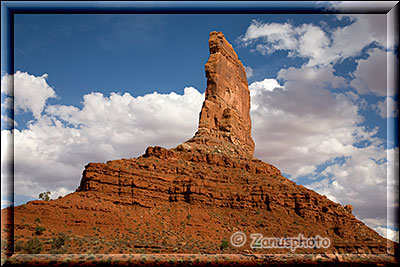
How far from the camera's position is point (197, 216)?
157 ft

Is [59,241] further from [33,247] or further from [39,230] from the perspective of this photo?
[39,230]

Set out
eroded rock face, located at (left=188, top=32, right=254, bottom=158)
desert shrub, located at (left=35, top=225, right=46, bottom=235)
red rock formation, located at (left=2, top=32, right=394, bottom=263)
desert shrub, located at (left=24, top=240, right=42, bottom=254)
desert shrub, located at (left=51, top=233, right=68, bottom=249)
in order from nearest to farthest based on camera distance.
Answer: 1. desert shrub, located at (left=24, top=240, right=42, bottom=254)
2. desert shrub, located at (left=51, top=233, right=68, bottom=249)
3. desert shrub, located at (left=35, top=225, right=46, bottom=235)
4. red rock formation, located at (left=2, top=32, right=394, bottom=263)
5. eroded rock face, located at (left=188, top=32, right=254, bottom=158)

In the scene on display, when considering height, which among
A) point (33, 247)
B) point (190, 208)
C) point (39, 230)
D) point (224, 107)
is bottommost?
point (33, 247)

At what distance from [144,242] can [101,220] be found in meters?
5.97

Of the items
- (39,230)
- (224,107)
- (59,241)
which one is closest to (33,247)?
(59,241)

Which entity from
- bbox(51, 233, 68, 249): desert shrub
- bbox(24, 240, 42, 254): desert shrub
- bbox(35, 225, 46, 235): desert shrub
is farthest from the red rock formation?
bbox(24, 240, 42, 254): desert shrub

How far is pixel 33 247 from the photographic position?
93.2 feet

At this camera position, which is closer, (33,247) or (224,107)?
(33,247)

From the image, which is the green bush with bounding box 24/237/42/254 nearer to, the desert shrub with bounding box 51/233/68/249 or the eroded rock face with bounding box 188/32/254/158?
the desert shrub with bounding box 51/233/68/249

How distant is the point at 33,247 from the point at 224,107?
52610 millimetres

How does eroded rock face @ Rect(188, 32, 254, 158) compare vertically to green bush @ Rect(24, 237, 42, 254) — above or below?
above

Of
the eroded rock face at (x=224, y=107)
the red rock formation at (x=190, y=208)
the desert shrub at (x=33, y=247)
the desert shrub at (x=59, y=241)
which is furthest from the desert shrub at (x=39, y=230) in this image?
the eroded rock face at (x=224, y=107)

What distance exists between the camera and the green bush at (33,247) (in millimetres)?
27875

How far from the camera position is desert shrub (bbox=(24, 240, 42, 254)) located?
27.9 meters
